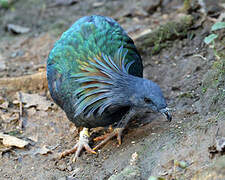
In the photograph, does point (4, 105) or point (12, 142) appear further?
point (4, 105)

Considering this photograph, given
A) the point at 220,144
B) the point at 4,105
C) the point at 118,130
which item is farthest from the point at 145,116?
the point at 4,105

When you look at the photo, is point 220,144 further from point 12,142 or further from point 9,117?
point 9,117

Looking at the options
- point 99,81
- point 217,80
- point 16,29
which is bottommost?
point 16,29

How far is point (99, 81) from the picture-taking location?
478cm

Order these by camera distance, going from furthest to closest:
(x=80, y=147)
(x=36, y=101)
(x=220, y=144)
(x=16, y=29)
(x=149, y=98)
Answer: (x=16, y=29) → (x=36, y=101) → (x=80, y=147) → (x=149, y=98) → (x=220, y=144)

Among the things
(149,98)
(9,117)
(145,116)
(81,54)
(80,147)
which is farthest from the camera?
(9,117)

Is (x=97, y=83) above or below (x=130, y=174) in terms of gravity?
above

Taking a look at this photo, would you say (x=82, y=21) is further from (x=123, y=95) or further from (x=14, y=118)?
(x=14, y=118)

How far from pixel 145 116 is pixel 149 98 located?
→ 106cm

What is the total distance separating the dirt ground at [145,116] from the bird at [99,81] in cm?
34

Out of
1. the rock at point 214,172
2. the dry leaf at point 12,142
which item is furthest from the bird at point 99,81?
the rock at point 214,172

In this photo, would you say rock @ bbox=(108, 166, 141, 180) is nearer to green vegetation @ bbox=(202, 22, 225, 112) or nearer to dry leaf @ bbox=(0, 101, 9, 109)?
green vegetation @ bbox=(202, 22, 225, 112)

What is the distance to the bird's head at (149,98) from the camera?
14.8 ft

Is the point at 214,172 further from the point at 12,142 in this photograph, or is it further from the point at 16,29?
the point at 16,29
